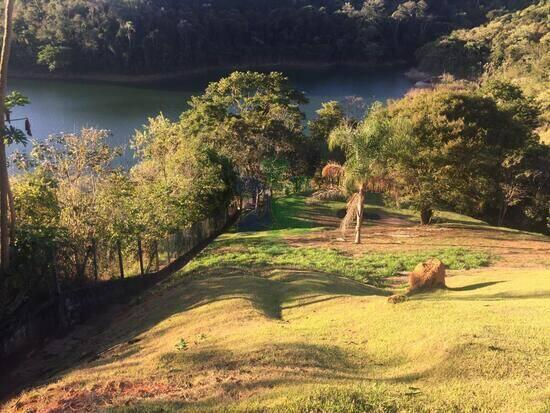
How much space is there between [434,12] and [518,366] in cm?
16071

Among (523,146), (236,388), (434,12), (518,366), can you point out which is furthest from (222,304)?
(434,12)

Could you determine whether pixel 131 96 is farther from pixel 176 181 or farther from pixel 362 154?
pixel 362 154

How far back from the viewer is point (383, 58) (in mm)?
136375

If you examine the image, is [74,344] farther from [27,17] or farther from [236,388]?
[27,17]

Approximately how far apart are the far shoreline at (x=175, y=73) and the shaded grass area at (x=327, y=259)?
85772 mm

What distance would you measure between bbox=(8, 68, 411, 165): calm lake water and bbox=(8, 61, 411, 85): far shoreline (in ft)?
8.17

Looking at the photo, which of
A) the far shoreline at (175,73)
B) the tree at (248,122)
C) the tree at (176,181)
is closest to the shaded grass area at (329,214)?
the tree at (248,122)

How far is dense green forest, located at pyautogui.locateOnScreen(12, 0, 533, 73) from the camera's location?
102m

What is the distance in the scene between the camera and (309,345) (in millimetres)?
11250

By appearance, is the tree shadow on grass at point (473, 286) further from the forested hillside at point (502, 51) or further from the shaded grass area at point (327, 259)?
the forested hillside at point (502, 51)

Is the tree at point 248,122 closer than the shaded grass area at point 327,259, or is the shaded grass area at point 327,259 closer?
the shaded grass area at point 327,259

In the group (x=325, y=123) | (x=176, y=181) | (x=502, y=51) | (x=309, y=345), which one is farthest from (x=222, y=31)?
(x=309, y=345)

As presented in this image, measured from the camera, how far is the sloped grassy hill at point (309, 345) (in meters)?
8.74

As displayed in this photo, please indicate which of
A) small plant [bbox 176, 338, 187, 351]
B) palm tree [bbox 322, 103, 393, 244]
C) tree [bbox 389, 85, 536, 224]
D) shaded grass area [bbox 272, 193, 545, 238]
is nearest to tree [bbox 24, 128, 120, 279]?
small plant [bbox 176, 338, 187, 351]
